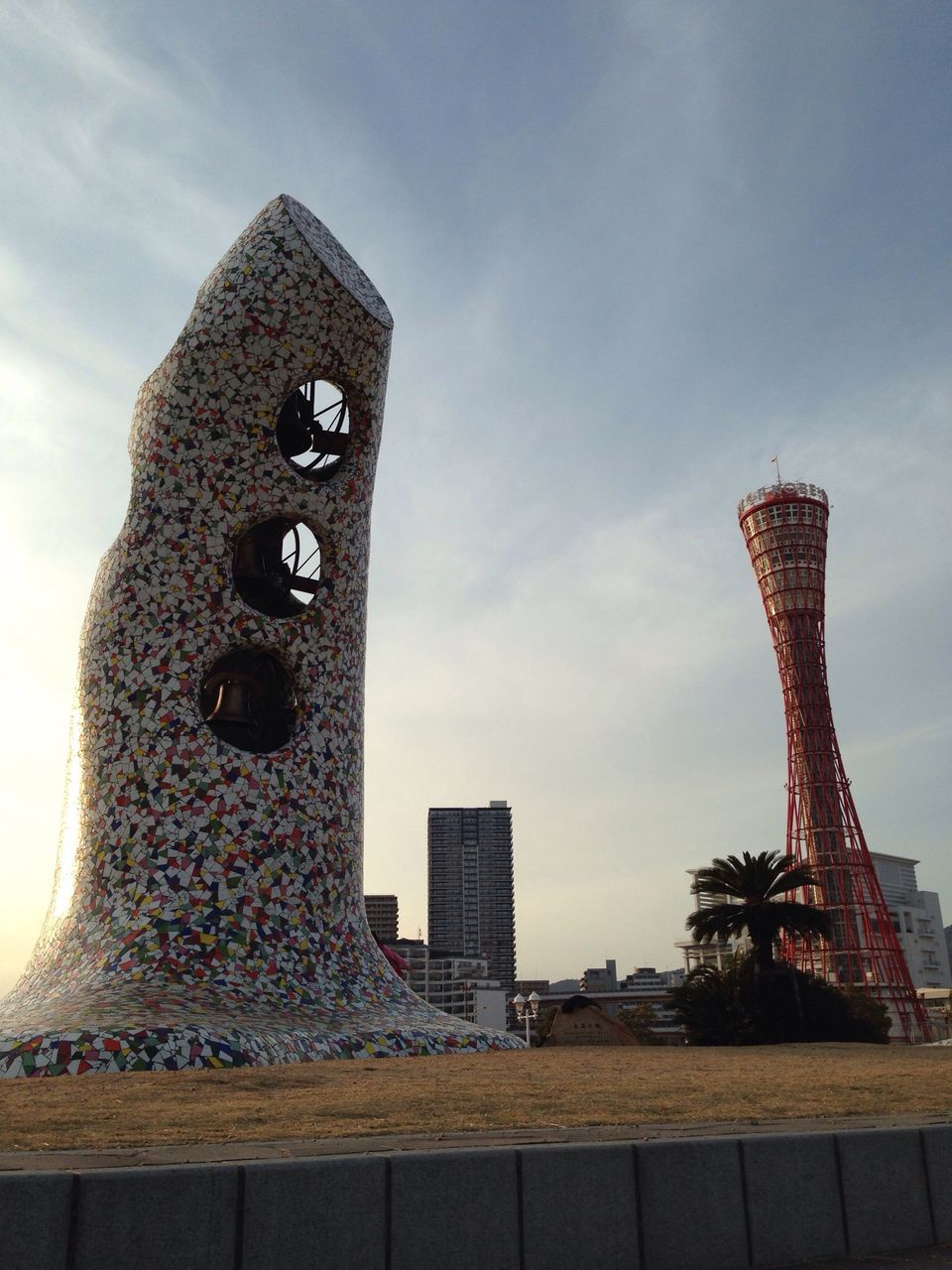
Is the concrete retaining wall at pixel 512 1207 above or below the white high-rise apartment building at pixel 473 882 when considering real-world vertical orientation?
below

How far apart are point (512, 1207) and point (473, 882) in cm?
16981

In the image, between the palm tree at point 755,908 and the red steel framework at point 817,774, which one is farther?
the red steel framework at point 817,774

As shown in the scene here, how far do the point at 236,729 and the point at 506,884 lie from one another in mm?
159366

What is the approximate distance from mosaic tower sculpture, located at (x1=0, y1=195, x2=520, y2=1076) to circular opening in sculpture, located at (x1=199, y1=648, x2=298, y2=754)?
1.2 inches

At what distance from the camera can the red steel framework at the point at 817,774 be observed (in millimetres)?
43938

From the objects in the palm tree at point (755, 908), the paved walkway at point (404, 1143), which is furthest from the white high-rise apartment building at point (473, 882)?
the paved walkway at point (404, 1143)

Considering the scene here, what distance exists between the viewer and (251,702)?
15859 mm

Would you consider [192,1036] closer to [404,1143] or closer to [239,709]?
[239,709]

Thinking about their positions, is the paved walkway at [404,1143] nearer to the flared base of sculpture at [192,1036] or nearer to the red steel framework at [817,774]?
the flared base of sculpture at [192,1036]

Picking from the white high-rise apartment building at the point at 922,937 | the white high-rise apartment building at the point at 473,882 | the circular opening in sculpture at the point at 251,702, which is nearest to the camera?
the circular opening in sculpture at the point at 251,702

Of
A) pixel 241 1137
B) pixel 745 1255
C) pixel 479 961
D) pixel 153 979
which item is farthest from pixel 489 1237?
pixel 479 961

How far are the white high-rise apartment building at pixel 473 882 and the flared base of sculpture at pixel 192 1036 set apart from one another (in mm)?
153239

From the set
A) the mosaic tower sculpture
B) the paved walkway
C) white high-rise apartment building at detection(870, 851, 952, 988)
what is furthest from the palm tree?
white high-rise apartment building at detection(870, 851, 952, 988)

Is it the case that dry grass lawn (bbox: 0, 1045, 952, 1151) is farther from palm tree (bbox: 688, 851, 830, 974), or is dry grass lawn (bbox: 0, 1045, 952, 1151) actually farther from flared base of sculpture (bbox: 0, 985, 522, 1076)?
palm tree (bbox: 688, 851, 830, 974)
